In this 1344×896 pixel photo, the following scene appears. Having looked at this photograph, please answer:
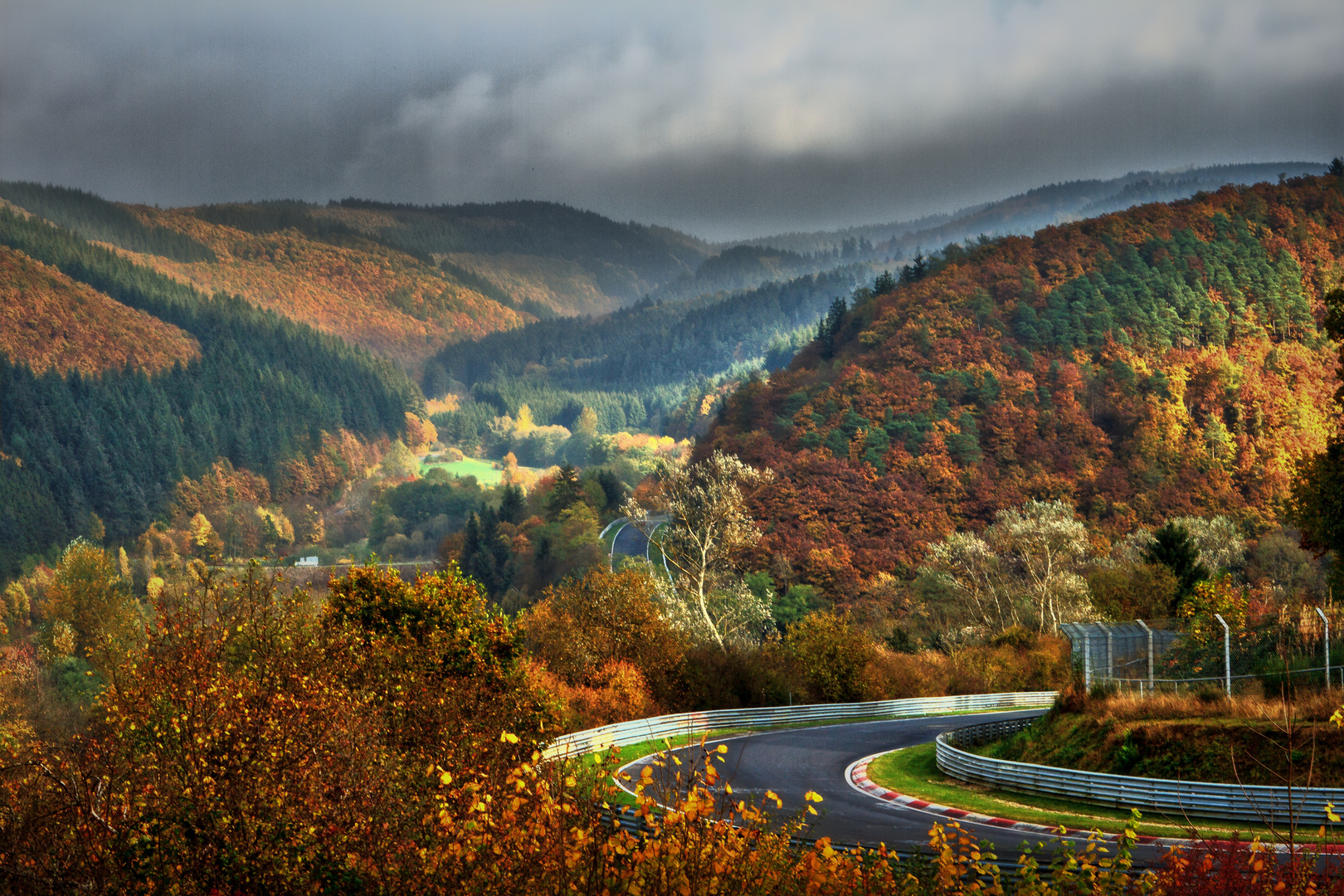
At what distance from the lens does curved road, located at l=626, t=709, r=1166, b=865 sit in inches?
803

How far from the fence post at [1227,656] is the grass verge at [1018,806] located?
389 centimetres

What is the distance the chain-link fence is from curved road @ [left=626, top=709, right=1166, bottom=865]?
6.54 meters

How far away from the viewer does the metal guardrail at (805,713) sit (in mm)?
36656

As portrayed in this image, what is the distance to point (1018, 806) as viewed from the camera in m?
23.5

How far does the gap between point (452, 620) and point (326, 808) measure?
60.9ft

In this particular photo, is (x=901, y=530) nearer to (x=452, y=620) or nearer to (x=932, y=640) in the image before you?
(x=932, y=640)

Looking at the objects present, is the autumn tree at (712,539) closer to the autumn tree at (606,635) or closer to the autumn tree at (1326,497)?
the autumn tree at (606,635)

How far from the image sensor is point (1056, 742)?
26.2 m

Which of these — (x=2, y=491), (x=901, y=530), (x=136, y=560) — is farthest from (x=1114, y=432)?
(x=2, y=491)

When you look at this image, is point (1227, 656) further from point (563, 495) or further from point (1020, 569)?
point (563, 495)

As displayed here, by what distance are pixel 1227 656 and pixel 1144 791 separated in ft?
13.4

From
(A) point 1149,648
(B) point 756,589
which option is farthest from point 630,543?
(A) point 1149,648

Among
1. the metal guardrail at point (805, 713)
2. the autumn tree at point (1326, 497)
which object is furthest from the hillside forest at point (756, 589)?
the metal guardrail at point (805, 713)

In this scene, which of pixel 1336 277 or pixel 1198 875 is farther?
pixel 1336 277
